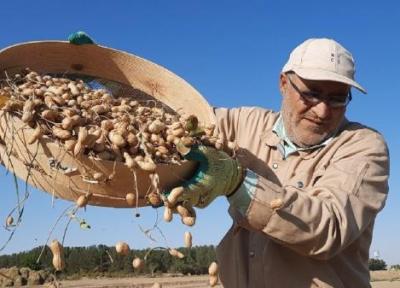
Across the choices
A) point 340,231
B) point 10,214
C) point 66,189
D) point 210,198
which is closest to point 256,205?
point 210,198

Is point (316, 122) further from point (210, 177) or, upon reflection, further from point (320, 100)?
point (210, 177)

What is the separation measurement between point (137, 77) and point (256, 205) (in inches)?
47.3

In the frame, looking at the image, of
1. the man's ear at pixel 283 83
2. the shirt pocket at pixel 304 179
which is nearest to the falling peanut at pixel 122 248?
the shirt pocket at pixel 304 179

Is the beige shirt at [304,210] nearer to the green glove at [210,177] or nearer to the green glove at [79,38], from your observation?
the green glove at [210,177]

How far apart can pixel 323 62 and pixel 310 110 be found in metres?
0.23

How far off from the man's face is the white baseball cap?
0.16ft

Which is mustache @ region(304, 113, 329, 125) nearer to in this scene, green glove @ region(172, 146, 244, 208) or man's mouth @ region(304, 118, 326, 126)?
man's mouth @ region(304, 118, 326, 126)

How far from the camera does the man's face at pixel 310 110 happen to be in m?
2.71

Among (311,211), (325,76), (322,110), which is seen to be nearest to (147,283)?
(322,110)

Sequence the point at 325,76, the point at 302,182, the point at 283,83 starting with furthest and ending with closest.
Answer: the point at 283,83, the point at 302,182, the point at 325,76

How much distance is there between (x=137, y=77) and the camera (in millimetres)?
3105

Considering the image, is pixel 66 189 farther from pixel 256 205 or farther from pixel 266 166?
pixel 266 166

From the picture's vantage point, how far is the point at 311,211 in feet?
7.25

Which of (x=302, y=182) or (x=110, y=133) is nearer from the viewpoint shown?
(x=110, y=133)
